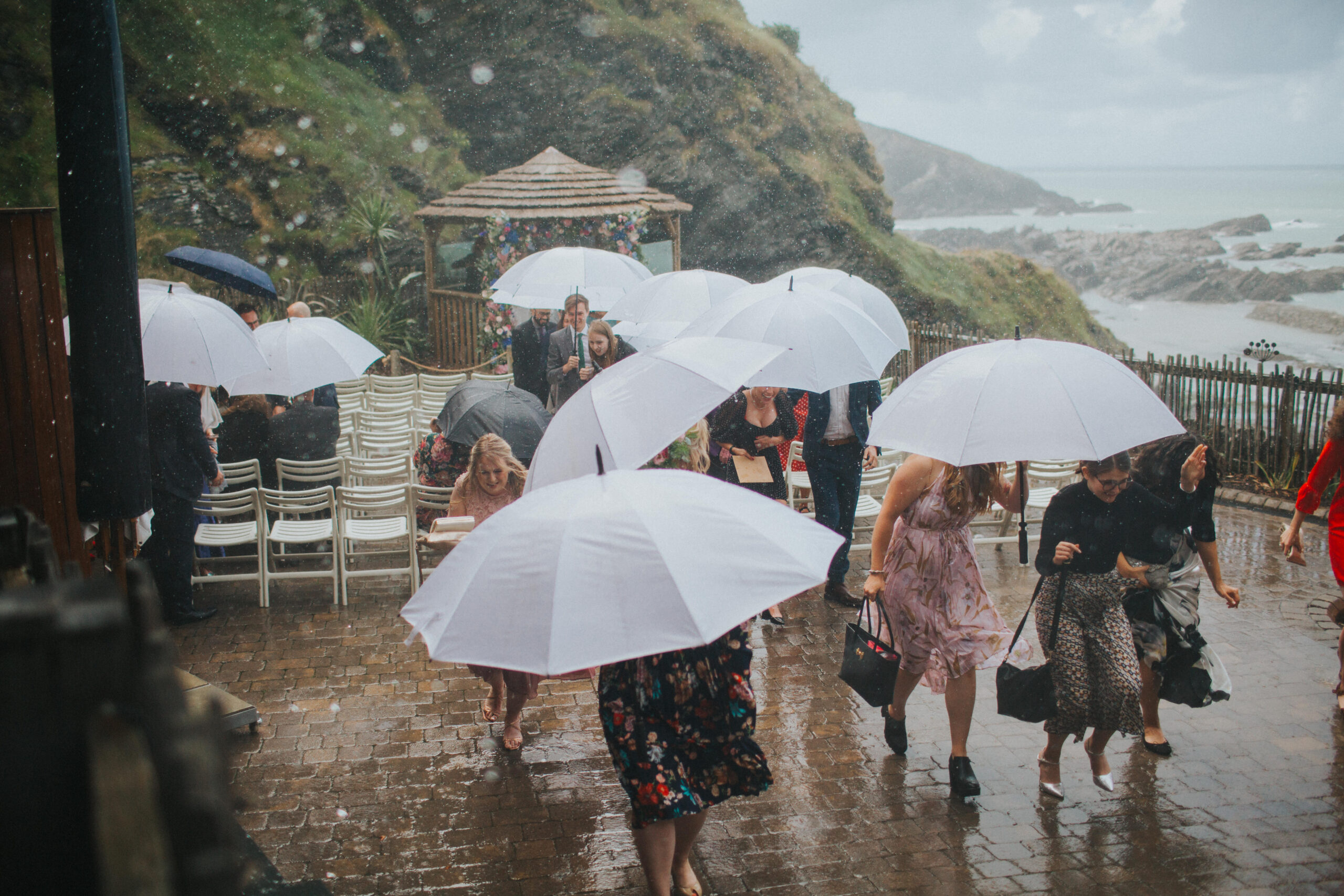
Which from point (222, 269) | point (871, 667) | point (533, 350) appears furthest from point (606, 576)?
point (533, 350)

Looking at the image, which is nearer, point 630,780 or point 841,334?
point 630,780

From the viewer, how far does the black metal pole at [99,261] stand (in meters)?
3.88

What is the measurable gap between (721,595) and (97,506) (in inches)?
118

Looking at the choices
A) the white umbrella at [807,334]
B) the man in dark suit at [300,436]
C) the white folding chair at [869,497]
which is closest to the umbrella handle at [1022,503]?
the white umbrella at [807,334]

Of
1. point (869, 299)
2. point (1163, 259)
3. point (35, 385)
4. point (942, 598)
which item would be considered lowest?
point (942, 598)

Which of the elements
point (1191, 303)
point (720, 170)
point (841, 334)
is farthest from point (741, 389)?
point (1191, 303)

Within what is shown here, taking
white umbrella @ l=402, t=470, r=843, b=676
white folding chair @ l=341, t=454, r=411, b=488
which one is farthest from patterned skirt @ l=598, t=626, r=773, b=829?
white folding chair @ l=341, t=454, r=411, b=488

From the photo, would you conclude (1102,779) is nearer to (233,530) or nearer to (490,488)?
(490,488)

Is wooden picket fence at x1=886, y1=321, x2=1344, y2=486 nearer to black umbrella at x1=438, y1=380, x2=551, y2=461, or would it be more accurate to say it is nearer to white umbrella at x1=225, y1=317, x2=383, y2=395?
black umbrella at x1=438, y1=380, x2=551, y2=461

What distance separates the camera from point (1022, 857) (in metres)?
4.31

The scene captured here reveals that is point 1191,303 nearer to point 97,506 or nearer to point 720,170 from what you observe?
point 720,170

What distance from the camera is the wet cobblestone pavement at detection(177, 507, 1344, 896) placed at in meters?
4.20

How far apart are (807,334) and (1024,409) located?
224 cm

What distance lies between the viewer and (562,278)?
9719 millimetres
